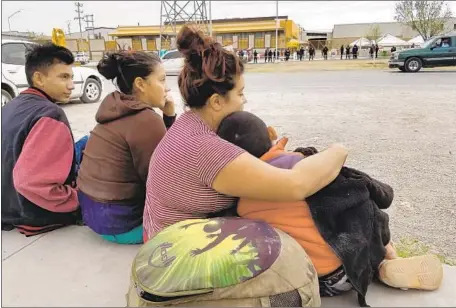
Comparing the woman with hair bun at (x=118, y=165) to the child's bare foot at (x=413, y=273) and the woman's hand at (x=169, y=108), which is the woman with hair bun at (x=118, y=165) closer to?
the woman's hand at (x=169, y=108)

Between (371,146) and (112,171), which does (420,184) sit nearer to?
(371,146)

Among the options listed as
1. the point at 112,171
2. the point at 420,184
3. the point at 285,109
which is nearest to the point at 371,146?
the point at 420,184

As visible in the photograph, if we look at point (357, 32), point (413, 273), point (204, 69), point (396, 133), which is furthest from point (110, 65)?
point (357, 32)

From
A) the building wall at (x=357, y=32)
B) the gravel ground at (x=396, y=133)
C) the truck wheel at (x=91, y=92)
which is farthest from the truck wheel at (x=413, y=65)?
the building wall at (x=357, y=32)

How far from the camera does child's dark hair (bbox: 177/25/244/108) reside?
1.63 meters

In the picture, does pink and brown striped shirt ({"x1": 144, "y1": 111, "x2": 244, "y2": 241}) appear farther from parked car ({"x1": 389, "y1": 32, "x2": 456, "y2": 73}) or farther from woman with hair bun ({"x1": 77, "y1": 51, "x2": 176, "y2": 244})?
parked car ({"x1": 389, "y1": 32, "x2": 456, "y2": 73})

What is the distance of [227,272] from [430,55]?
17874 millimetres

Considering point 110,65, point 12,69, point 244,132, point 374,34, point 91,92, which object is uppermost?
point 374,34

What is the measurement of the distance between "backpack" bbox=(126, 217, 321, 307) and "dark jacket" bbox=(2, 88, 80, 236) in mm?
1112

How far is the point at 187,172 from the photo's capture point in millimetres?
1607

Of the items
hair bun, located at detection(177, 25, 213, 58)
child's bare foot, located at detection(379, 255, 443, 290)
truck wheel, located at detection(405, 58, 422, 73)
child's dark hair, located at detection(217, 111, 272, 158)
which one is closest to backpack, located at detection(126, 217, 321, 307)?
child's dark hair, located at detection(217, 111, 272, 158)

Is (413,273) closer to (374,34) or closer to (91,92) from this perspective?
(91,92)

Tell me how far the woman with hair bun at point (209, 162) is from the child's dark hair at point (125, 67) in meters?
0.75

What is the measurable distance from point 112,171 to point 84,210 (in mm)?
348
